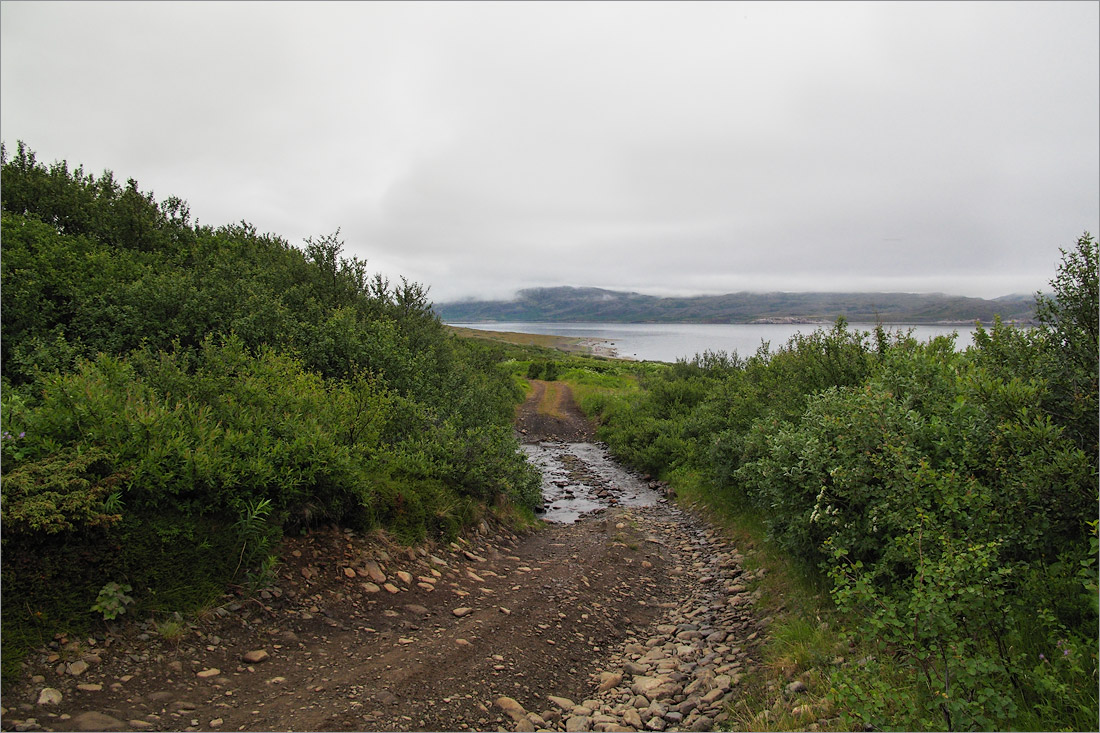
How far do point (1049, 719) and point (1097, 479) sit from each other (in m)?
2.13

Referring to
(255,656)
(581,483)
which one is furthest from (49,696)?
(581,483)

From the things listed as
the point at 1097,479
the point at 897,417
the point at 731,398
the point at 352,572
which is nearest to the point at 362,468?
the point at 352,572

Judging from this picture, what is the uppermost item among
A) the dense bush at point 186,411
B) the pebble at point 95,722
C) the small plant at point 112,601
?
the dense bush at point 186,411

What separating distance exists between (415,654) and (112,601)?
2.99 m

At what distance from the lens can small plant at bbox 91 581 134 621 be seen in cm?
489

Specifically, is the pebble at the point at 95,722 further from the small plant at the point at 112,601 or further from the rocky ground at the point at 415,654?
the small plant at the point at 112,601

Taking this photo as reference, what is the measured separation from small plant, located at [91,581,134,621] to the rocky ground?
0.18m

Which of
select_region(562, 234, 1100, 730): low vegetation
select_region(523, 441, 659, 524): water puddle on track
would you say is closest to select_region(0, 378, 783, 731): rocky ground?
select_region(562, 234, 1100, 730): low vegetation

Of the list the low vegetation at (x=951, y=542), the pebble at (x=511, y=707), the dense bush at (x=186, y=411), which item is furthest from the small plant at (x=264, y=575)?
the low vegetation at (x=951, y=542)

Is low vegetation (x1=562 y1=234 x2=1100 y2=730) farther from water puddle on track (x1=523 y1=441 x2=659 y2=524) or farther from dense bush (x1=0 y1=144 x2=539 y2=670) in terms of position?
water puddle on track (x1=523 y1=441 x2=659 y2=524)

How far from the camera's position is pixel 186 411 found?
6.97 meters

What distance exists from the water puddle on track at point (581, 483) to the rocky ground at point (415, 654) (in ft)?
20.3

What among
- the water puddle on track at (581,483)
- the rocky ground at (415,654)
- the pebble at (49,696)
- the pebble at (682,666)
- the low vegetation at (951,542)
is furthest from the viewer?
the water puddle on track at (581,483)

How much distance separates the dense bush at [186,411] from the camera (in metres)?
5.09
